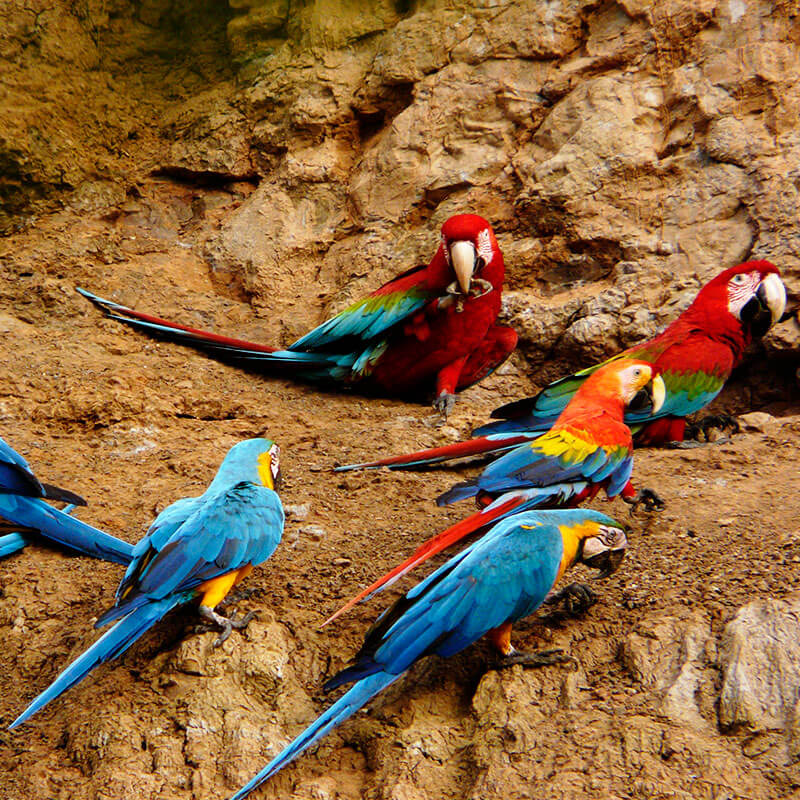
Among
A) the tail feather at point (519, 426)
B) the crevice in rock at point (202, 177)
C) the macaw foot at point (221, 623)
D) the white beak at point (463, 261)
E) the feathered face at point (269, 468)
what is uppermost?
Result: the crevice in rock at point (202, 177)

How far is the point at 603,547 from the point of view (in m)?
2.27

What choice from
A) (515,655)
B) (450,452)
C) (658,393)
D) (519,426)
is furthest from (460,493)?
(658,393)

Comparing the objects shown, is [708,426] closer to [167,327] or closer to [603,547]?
[603,547]

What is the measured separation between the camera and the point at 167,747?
6.62 feet

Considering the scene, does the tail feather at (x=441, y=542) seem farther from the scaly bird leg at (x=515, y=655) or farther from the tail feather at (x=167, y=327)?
the tail feather at (x=167, y=327)

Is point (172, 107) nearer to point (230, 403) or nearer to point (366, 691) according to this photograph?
point (230, 403)

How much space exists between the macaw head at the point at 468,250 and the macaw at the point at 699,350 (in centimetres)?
58

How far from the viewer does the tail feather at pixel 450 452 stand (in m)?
3.04

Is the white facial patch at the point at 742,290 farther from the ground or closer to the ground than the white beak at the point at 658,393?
farther from the ground

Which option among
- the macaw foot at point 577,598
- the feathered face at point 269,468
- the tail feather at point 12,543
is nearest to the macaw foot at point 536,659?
the macaw foot at point 577,598

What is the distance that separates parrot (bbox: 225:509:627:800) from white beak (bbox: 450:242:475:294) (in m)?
1.52

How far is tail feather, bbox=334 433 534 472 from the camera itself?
3039 millimetres

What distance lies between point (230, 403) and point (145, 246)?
1.24 metres

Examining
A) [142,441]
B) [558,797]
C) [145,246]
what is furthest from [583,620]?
[145,246]
